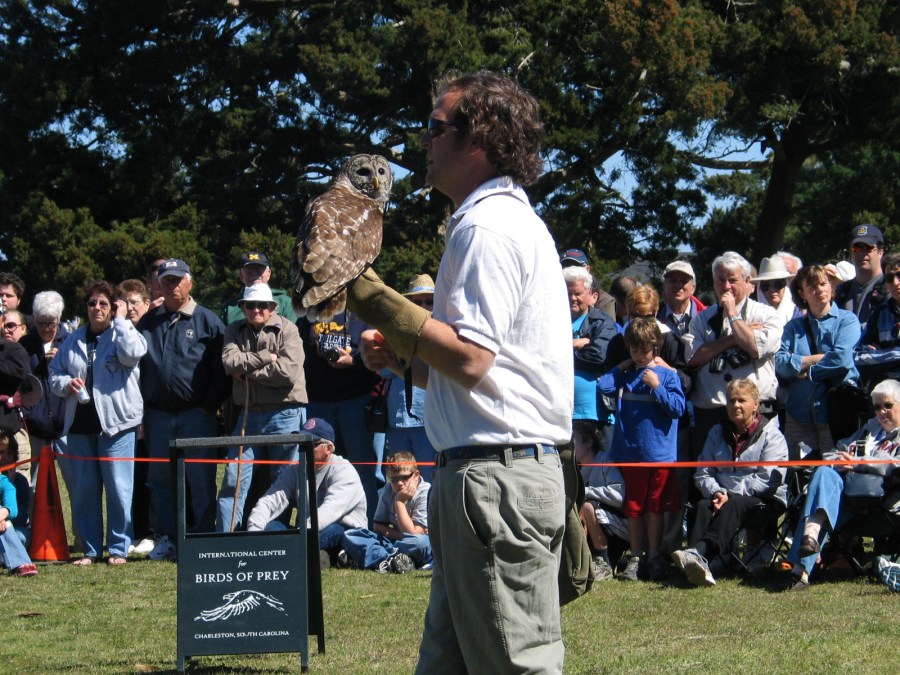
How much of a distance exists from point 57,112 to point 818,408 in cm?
1685

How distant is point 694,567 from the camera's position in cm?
699

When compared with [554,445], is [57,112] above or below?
above

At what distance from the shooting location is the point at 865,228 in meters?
8.58

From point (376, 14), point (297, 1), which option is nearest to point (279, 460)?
point (376, 14)

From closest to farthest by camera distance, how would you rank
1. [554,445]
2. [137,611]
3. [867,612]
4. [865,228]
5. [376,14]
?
1. [554,445]
2. [867,612]
3. [137,611]
4. [865,228]
5. [376,14]

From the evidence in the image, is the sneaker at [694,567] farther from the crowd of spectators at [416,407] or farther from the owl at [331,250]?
the owl at [331,250]

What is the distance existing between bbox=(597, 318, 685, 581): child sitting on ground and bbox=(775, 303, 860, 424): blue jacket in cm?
91

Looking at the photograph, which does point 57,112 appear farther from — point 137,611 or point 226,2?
point 137,611

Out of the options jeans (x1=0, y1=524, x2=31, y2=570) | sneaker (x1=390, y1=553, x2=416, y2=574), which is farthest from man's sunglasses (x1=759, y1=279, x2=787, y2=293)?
jeans (x1=0, y1=524, x2=31, y2=570)

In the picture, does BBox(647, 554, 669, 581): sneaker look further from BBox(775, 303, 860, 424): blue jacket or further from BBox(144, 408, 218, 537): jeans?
BBox(144, 408, 218, 537): jeans

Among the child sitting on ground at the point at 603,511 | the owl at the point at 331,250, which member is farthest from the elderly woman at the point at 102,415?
the owl at the point at 331,250

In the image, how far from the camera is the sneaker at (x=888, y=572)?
6.68 metres

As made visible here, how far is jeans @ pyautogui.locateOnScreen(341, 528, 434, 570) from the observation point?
8055 millimetres

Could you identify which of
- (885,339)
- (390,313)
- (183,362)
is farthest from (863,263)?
(390,313)
